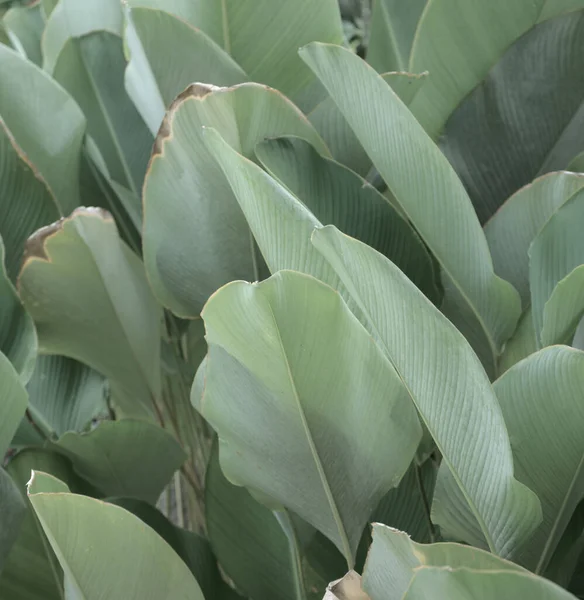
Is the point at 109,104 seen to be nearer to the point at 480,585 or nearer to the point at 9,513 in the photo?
the point at 9,513

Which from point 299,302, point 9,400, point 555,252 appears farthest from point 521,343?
point 9,400

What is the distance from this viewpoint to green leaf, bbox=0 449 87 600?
1.54 ft

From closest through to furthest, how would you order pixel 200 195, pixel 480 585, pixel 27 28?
pixel 480 585, pixel 200 195, pixel 27 28

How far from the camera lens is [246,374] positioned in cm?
32

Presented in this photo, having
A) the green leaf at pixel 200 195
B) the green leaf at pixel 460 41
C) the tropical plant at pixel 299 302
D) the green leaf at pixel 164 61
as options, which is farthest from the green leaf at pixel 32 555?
the green leaf at pixel 460 41

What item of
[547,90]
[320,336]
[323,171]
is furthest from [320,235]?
[547,90]

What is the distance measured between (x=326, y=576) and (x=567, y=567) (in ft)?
0.51

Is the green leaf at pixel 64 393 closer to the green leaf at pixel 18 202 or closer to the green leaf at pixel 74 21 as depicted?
the green leaf at pixel 18 202

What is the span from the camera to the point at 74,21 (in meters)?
0.61

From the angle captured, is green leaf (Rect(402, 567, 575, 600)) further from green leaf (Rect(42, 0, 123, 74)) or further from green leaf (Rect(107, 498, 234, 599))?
green leaf (Rect(42, 0, 123, 74))

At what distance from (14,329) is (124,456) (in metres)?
0.11

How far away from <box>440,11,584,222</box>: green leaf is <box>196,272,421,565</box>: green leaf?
0.23 metres

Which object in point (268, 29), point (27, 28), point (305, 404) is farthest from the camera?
point (27, 28)

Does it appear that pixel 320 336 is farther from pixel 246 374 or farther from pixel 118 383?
pixel 118 383
